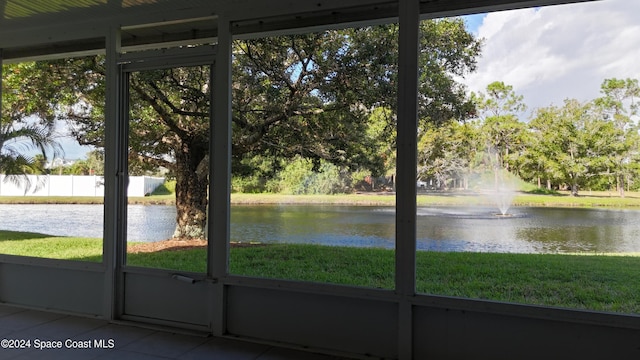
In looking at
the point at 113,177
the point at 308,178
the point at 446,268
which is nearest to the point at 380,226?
the point at 446,268

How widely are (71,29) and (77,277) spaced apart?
2066 millimetres

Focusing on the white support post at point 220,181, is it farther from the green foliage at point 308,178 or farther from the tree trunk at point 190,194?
the green foliage at point 308,178

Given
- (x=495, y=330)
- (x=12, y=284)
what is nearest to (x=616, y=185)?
(x=495, y=330)

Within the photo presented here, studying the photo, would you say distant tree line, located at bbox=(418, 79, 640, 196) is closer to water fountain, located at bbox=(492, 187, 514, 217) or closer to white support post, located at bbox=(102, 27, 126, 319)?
water fountain, located at bbox=(492, 187, 514, 217)

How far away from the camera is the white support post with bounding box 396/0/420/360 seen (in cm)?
254

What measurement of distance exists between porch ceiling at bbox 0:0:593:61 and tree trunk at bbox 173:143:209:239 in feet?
3.23

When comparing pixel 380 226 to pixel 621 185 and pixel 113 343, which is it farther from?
pixel 113 343

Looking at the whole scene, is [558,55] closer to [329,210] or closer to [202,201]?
[329,210]

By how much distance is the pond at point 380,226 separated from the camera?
13.7 ft

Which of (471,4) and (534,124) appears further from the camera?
(534,124)

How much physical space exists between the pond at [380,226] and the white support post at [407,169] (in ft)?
3.76

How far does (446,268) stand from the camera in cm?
519

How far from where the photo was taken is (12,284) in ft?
12.1

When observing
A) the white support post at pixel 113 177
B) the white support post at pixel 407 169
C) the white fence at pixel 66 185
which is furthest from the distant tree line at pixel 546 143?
the white support post at pixel 113 177
